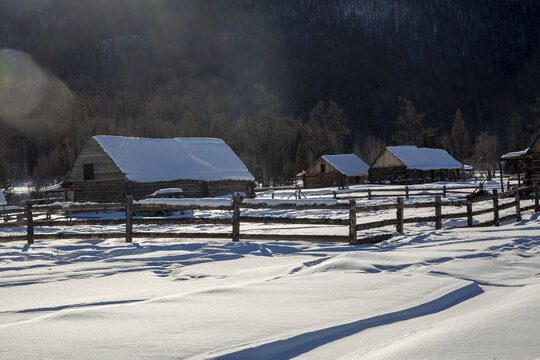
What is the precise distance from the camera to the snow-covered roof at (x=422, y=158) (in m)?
61.2

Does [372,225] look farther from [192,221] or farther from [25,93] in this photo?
[25,93]

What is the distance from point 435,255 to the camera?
7961mm

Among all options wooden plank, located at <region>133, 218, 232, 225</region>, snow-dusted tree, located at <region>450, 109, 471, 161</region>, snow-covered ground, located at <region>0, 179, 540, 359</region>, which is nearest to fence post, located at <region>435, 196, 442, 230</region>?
snow-covered ground, located at <region>0, 179, 540, 359</region>

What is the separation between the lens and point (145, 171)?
34.7 metres

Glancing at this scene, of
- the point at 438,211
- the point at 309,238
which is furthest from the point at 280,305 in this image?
the point at 438,211

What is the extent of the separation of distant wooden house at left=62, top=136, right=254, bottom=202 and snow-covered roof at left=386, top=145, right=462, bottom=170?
28896mm

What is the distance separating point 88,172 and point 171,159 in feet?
21.8

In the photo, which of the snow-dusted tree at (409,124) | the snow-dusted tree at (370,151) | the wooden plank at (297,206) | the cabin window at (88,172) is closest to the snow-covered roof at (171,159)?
the cabin window at (88,172)

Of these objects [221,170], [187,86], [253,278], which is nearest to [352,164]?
[221,170]

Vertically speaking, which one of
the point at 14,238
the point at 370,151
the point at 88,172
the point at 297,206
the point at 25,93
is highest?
the point at 25,93

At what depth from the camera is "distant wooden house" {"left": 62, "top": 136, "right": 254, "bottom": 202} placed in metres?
34.2

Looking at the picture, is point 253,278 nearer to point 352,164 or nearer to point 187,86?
point 352,164

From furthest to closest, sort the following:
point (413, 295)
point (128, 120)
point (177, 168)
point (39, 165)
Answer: point (128, 120), point (39, 165), point (177, 168), point (413, 295)

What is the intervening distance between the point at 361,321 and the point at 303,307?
0.75 meters
